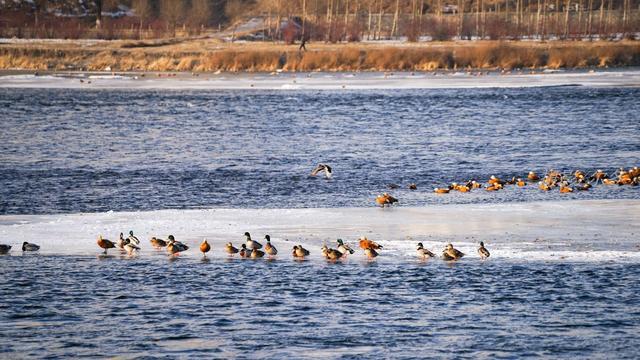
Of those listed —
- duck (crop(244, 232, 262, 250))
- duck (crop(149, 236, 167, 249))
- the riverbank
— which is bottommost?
the riverbank

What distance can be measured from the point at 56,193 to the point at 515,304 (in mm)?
13593

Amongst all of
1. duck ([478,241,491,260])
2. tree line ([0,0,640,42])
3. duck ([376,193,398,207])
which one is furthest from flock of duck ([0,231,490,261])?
tree line ([0,0,640,42])

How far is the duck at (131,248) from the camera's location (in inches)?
747

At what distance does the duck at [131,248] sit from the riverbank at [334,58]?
59355 millimetres

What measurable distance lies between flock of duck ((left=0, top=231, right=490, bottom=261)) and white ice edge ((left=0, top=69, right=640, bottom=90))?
1716 inches

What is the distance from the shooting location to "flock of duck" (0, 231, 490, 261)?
18188mm

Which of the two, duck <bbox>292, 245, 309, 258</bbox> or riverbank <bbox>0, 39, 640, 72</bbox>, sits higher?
duck <bbox>292, 245, 309, 258</bbox>

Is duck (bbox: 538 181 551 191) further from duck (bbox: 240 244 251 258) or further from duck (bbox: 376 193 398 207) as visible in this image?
duck (bbox: 240 244 251 258)

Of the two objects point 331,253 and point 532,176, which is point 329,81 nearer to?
point 532,176

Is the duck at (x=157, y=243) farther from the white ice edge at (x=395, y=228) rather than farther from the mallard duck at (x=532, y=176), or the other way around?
the mallard duck at (x=532, y=176)

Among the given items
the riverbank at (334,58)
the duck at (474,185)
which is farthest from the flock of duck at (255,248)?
the riverbank at (334,58)

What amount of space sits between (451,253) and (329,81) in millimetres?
51316

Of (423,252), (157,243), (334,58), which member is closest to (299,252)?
(423,252)

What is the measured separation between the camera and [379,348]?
1371cm
